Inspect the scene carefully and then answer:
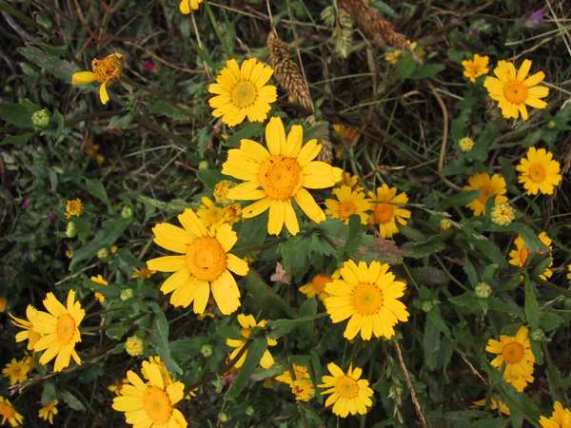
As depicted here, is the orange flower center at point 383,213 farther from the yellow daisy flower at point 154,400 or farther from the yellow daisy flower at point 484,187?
the yellow daisy flower at point 154,400

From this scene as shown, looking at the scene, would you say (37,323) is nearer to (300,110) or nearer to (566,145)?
(300,110)

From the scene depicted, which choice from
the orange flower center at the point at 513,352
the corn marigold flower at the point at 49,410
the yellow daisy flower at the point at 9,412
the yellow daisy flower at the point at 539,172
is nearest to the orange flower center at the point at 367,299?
the orange flower center at the point at 513,352

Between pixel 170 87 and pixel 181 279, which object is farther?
pixel 170 87

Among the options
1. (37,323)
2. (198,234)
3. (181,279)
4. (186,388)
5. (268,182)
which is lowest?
(186,388)

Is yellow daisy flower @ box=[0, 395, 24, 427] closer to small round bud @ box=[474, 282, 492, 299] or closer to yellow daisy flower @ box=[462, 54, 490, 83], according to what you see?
small round bud @ box=[474, 282, 492, 299]

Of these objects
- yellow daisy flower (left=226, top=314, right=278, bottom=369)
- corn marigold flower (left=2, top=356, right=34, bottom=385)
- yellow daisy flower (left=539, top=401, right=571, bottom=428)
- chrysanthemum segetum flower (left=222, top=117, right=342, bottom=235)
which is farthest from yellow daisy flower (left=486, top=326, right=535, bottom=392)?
corn marigold flower (left=2, top=356, right=34, bottom=385)

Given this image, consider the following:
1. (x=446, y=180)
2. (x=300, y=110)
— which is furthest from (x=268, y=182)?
(x=446, y=180)

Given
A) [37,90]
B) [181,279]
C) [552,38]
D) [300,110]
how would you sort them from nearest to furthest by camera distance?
[181,279] → [300,110] → [552,38] → [37,90]
